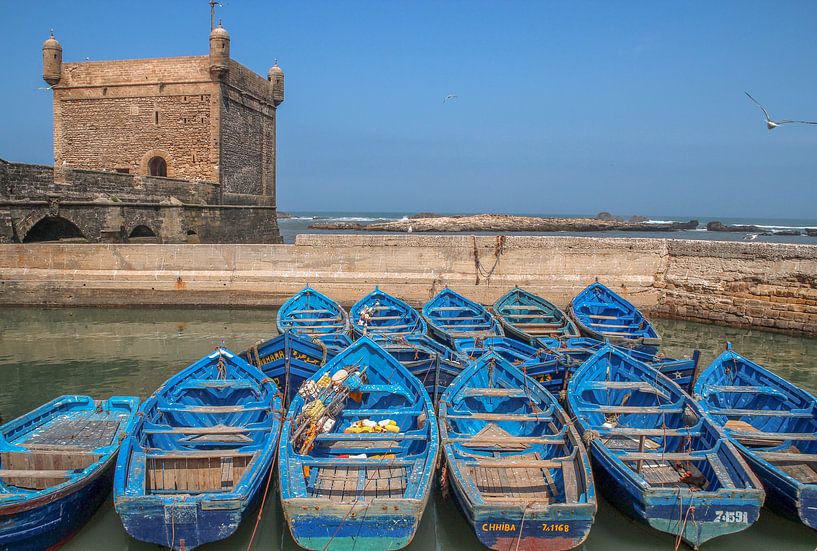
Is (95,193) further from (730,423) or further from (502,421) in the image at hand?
(730,423)

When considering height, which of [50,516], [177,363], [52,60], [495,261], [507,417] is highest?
[52,60]

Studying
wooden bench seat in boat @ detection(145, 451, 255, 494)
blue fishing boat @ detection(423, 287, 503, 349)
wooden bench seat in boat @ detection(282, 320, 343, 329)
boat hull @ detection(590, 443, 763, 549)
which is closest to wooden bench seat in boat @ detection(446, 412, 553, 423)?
boat hull @ detection(590, 443, 763, 549)

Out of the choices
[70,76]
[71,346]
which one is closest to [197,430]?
[71,346]

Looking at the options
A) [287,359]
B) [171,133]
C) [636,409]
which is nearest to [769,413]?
[636,409]

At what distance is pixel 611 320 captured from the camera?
1201 centimetres

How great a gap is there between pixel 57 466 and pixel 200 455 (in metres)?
1.35

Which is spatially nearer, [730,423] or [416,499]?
[416,499]

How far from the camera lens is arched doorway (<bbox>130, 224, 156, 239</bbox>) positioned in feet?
60.6

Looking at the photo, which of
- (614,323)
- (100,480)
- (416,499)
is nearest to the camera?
(416,499)

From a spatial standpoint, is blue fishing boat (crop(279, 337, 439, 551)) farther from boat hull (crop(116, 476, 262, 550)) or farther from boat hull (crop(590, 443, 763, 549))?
boat hull (crop(590, 443, 763, 549))

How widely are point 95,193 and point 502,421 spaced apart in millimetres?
15586

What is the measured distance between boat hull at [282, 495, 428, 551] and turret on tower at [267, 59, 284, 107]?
23373 millimetres

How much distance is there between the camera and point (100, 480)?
5203 mm

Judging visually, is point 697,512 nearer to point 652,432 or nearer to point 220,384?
point 652,432
